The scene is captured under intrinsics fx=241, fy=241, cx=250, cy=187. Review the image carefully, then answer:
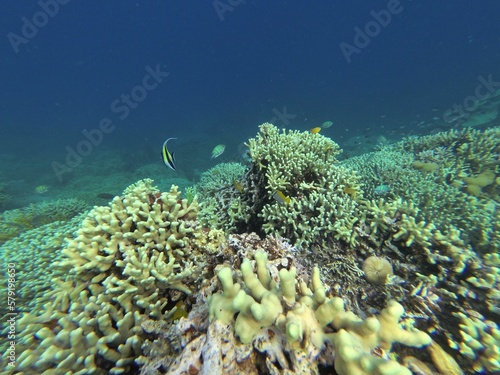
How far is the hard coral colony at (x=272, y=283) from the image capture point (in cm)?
161

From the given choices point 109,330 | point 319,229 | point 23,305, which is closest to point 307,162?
point 319,229

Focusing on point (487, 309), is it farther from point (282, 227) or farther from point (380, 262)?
point (282, 227)

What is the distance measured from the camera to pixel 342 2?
113m

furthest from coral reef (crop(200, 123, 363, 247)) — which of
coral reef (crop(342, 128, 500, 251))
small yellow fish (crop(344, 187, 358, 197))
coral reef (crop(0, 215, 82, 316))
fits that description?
coral reef (crop(0, 215, 82, 316))

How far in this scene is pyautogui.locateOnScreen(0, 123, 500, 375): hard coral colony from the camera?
1608 mm

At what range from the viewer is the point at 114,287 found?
8.52 ft

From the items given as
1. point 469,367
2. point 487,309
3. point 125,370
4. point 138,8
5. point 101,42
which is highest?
point 138,8

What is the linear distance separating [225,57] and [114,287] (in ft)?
466

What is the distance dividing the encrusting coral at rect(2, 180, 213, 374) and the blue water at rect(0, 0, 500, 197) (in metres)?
40.1

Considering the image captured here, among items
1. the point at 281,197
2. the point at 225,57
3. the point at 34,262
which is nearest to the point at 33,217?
the point at 34,262

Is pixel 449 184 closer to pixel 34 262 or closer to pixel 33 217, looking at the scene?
pixel 34 262

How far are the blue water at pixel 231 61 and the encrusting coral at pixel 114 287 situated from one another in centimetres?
4008

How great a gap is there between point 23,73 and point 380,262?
164m

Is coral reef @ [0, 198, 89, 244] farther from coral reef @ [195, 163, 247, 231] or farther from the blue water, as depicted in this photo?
the blue water
